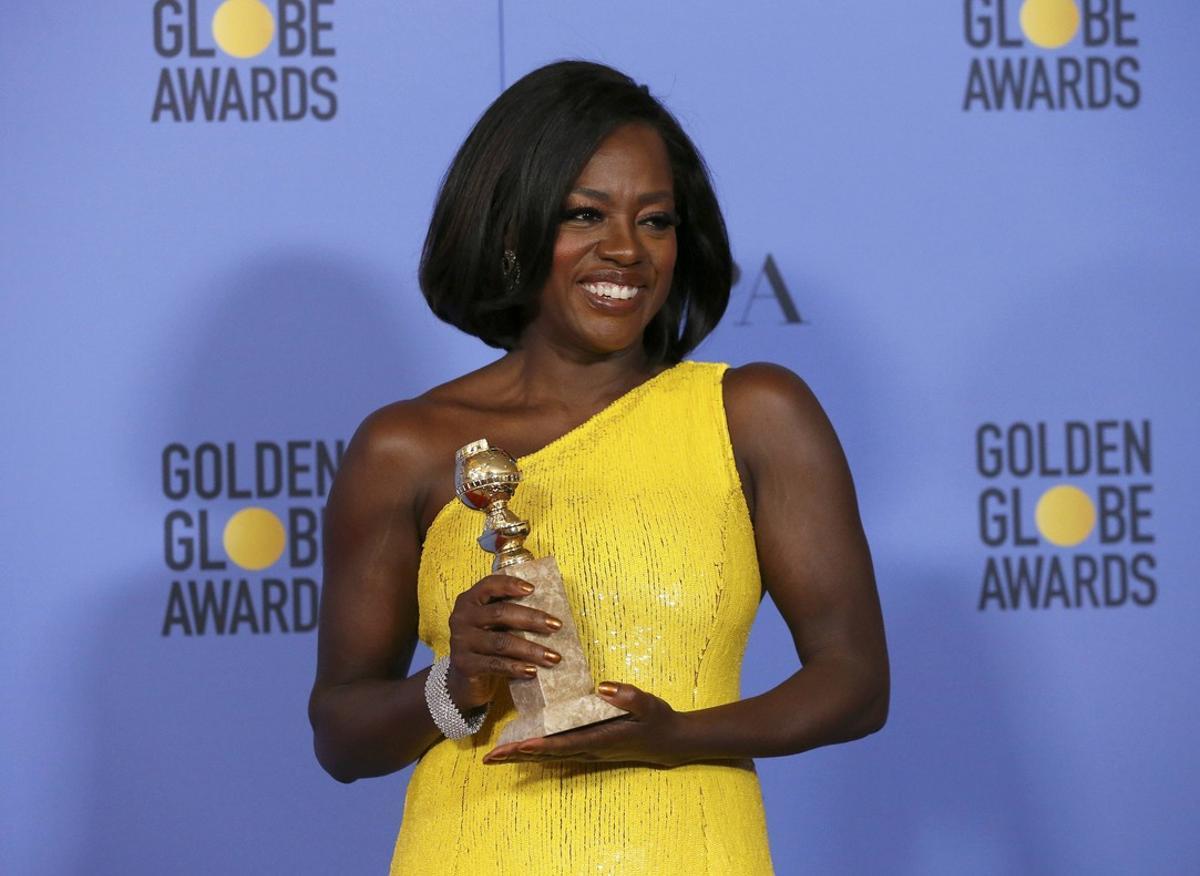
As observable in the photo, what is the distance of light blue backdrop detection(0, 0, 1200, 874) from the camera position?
2898 mm

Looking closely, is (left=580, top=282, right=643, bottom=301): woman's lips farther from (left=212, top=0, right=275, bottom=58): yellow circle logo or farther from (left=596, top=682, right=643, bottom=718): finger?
(left=212, top=0, right=275, bottom=58): yellow circle logo

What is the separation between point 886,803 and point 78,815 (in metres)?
1.37

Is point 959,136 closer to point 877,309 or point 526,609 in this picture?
point 877,309

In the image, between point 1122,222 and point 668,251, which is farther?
point 1122,222

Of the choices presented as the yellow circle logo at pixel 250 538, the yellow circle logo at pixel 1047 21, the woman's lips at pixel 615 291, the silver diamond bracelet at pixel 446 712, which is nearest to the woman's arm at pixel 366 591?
the silver diamond bracelet at pixel 446 712

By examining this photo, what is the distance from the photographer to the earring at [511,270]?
184cm

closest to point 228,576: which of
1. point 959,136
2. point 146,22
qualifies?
point 146,22

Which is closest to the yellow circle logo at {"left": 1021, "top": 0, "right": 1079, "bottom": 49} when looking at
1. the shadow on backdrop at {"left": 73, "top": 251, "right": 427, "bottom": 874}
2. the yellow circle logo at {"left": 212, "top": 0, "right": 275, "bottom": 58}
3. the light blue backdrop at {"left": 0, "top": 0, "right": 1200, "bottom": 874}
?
the light blue backdrop at {"left": 0, "top": 0, "right": 1200, "bottom": 874}

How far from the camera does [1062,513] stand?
2996 mm

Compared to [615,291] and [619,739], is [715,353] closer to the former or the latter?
[615,291]

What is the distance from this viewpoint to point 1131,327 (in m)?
3.05

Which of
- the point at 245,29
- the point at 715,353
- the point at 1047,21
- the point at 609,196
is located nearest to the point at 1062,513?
the point at 715,353

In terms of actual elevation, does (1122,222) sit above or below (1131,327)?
above

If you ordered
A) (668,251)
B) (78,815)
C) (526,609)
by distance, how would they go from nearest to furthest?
(526,609), (668,251), (78,815)
